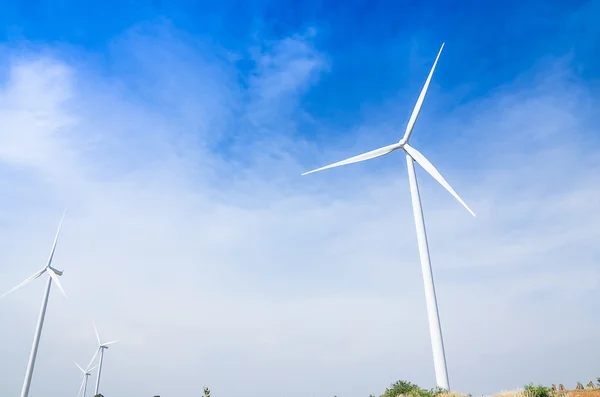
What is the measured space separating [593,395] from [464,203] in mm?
19463

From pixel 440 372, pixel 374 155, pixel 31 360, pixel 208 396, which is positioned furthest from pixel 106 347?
pixel 440 372

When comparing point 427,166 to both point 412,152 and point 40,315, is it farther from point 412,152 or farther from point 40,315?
point 40,315

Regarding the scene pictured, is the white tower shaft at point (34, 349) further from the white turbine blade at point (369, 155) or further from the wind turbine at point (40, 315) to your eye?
the white turbine blade at point (369, 155)

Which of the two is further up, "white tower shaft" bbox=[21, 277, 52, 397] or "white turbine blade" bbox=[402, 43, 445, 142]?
"white turbine blade" bbox=[402, 43, 445, 142]

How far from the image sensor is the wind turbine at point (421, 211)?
133 ft

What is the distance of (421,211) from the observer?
48094 millimetres

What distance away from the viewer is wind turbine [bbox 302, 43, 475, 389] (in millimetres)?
40594

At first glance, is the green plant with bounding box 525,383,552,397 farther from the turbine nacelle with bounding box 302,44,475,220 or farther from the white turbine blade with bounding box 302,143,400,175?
the white turbine blade with bounding box 302,143,400,175

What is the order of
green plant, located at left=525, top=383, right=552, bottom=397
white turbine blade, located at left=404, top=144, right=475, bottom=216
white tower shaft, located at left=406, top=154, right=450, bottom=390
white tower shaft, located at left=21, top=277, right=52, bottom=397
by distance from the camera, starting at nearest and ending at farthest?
green plant, located at left=525, top=383, right=552, bottom=397 < white tower shaft, located at left=406, top=154, right=450, bottom=390 < white turbine blade, located at left=404, top=144, right=475, bottom=216 < white tower shaft, located at left=21, top=277, right=52, bottom=397

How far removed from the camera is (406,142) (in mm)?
57406

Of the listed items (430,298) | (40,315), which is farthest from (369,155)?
(40,315)

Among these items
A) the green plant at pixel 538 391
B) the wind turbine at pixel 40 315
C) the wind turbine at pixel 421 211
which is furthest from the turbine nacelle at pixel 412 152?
the wind turbine at pixel 40 315

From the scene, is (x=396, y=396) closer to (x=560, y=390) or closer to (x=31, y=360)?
(x=560, y=390)

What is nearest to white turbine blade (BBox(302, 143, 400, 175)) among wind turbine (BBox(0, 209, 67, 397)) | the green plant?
the green plant
